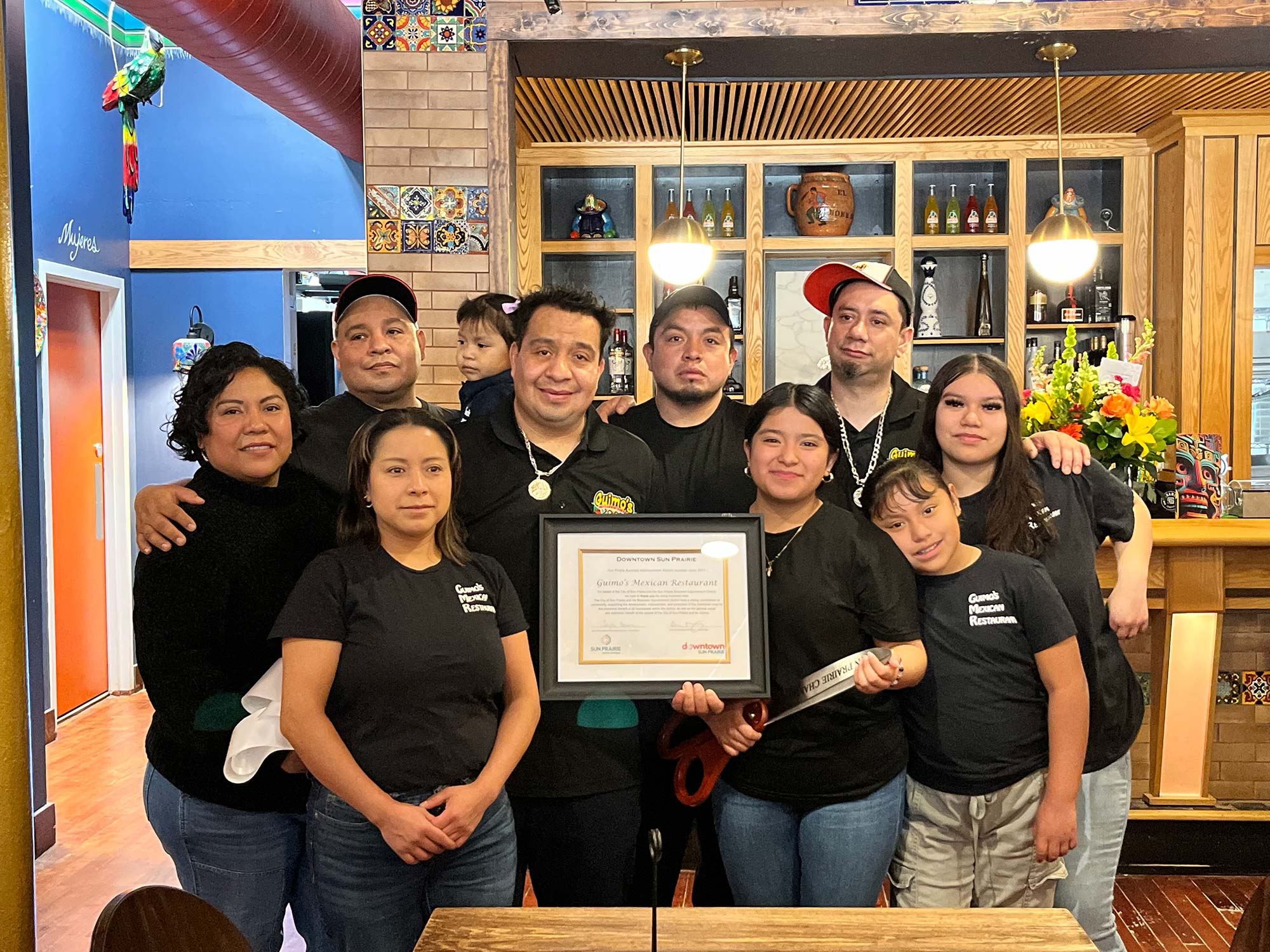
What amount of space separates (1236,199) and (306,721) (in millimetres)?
5571

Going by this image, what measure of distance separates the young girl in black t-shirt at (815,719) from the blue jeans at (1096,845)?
50 centimetres

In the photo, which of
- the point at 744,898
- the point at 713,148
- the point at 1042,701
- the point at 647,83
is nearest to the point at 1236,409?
the point at 713,148

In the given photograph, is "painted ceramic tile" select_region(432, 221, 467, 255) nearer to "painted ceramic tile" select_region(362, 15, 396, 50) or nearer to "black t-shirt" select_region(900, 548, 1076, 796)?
"painted ceramic tile" select_region(362, 15, 396, 50)

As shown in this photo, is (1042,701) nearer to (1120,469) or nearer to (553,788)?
(553,788)

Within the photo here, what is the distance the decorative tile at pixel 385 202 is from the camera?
404 cm

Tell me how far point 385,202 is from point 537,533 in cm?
223

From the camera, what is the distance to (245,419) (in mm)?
2154

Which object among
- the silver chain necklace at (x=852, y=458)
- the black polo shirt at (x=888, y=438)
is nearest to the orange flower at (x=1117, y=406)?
the black polo shirt at (x=888, y=438)

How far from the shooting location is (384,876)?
198cm

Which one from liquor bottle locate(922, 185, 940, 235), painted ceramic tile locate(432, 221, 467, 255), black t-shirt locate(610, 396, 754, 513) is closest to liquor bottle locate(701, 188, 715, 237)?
liquor bottle locate(922, 185, 940, 235)

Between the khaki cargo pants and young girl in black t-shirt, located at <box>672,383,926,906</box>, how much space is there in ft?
0.28

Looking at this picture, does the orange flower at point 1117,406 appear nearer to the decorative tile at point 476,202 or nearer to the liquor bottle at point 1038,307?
the decorative tile at point 476,202

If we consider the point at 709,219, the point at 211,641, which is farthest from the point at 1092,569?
the point at 709,219

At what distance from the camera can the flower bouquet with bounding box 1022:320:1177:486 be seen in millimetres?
3627
